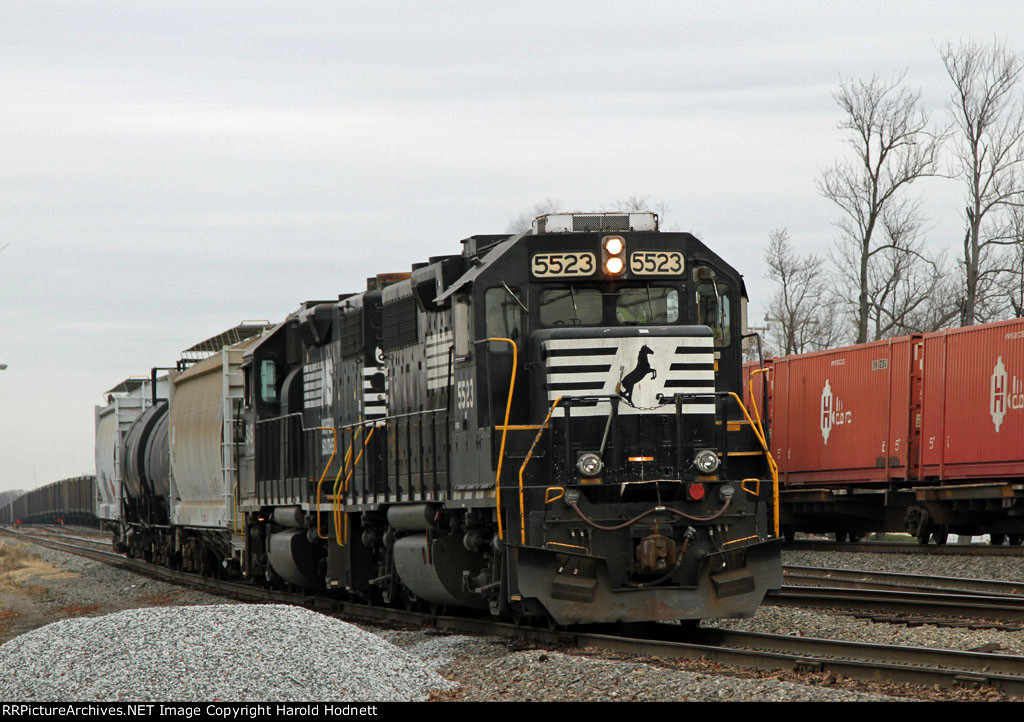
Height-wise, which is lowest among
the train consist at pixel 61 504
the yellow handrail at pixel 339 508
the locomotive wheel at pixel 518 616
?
the train consist at pixel 61 504

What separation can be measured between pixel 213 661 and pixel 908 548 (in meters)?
16.1

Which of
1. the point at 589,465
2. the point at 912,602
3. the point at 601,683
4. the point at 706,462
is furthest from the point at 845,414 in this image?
the point at 601,683

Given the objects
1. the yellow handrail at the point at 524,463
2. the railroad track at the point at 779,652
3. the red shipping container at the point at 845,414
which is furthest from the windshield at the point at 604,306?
the red shipping container at the point at 845,414

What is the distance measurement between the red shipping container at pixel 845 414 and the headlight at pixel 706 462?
12.3 metres

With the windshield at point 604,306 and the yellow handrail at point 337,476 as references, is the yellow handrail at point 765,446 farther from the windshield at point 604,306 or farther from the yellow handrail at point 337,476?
the yellow handrail at point 337,476

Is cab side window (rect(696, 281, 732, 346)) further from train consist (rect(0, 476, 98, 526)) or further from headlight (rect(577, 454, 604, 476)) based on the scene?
train consist (rect(0, 476, 98, 526))

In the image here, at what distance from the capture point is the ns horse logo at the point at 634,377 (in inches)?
471

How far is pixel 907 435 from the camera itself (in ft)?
76.2

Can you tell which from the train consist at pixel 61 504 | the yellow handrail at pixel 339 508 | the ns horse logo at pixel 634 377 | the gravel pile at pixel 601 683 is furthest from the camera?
the train consist at pixel 61 504

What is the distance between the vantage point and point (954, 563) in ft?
66.5

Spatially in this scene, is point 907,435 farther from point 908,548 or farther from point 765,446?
point 765,446

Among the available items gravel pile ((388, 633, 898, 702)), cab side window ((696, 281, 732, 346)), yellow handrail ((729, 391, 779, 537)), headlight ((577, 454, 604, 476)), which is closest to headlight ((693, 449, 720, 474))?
yellow handrail ((729, 391, 779, 537))

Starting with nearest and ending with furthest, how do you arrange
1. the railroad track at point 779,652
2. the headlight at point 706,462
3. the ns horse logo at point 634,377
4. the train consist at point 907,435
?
the railroad track at point 779,652, the headlight at point 706,462, the ns horse logo at point 634,377, the train consist at point 907,435

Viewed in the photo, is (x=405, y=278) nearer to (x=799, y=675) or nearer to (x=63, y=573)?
(x=799, y=675)
